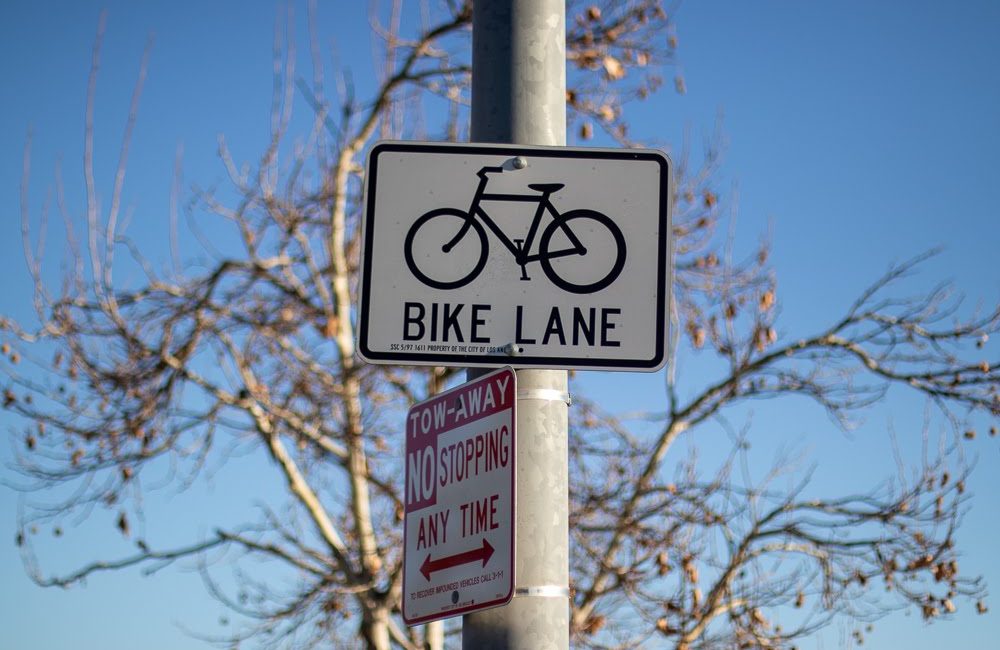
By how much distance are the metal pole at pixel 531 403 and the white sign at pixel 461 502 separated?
0.04 meters

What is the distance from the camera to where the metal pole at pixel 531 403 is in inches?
82.8

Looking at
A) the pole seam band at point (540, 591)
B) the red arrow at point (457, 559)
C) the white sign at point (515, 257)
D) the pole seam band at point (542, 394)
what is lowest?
the pole seam band at point (540, 591)

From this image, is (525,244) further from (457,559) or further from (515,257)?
(457,559)

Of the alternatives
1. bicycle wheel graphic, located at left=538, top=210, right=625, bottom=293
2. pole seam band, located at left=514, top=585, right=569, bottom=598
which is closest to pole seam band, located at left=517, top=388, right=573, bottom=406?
bicycle wheel graphic, located at left=538, top=210, right=625, bottom=293

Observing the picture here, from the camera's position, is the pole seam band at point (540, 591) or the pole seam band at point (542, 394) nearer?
the pole seam band at point (540, 591)

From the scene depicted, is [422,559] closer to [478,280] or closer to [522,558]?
[522,558]

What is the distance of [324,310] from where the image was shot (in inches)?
488

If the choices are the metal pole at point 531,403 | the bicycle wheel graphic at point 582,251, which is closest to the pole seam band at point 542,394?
the metal pole at point 531,403

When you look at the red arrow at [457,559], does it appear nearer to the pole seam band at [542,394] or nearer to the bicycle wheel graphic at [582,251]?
the pole seam band at [542,394]

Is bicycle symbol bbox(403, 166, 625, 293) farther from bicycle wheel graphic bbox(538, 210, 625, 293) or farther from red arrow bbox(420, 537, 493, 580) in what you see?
red arrow bbox(420, 537, 493, 580)

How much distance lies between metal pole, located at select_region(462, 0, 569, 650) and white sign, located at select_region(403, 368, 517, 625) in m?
0.04

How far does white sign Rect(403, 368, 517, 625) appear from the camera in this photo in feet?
7.00

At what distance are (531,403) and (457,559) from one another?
0.99 ft

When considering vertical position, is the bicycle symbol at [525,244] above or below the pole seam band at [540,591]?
above
